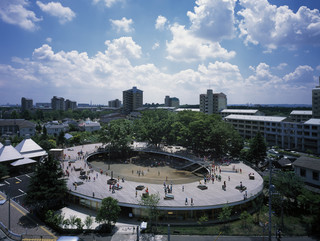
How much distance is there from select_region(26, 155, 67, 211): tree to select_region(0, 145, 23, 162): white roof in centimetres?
1866

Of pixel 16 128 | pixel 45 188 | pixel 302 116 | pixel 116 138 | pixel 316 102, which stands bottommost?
pixel 45 188

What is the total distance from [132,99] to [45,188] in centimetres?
12947

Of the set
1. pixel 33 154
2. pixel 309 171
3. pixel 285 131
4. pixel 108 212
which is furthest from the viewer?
pixel 285 131

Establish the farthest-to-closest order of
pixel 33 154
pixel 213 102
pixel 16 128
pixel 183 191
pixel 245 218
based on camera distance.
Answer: pixel 213 102, pixel 16 128, pixel 33 154, pixel 183 191, pixel 245 218

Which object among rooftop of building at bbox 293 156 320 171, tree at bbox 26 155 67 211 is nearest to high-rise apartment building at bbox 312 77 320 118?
rooftop of building at bbox 293 156 320 171

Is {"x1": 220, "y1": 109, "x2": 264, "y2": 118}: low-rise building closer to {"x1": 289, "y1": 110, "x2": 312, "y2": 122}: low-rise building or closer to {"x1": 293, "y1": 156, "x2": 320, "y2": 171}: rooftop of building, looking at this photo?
{"x1": 289, "y1": 110, "x2": 312, "y2": 122}: low-rise building

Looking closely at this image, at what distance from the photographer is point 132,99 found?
153250 millimetres

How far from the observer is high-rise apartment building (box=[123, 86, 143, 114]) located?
153 meters

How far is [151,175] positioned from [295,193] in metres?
25.9

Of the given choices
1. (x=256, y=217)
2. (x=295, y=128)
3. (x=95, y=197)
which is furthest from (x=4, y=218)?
(x=295, y=128)

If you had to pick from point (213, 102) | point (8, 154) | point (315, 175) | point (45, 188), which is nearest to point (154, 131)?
point (45, 188)

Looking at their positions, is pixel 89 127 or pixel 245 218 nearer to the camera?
pixel 245 218

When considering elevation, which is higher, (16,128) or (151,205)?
(16,128)

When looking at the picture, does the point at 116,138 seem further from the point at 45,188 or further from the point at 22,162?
the point at 45,188
